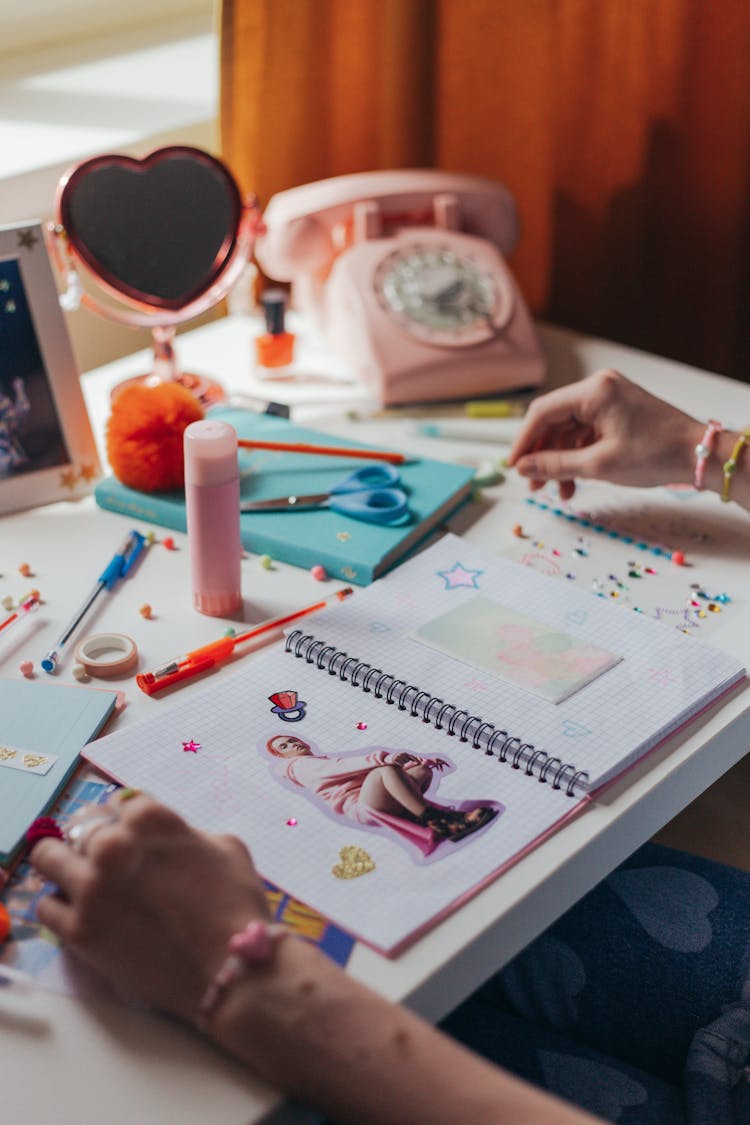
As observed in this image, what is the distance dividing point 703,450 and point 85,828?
2.40 ft

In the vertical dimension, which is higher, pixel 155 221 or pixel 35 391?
pixel 155 221

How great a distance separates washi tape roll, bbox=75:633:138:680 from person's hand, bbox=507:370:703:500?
44 centimetres

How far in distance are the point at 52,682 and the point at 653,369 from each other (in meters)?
0.88

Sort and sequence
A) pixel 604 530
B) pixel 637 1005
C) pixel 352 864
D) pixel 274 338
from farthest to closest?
pixel 274 338 → pixel 604 530 → pixel 637 1005 → pixel 352 864

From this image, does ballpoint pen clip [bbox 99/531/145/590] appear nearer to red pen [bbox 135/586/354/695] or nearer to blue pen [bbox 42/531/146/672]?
blue pen [bbox 42/531/146/672]

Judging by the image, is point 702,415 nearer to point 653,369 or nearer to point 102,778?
point 653,369

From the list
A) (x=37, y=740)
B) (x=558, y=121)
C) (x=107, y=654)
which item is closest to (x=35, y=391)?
(x=107, y=654)

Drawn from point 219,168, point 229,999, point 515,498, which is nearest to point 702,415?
point 515,498

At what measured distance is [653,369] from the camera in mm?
1511

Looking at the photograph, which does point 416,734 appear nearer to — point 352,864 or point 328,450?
point 352,864

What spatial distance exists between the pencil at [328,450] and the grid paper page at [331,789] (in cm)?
35

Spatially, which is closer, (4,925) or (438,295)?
(4,925)

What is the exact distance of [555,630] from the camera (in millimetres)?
1010

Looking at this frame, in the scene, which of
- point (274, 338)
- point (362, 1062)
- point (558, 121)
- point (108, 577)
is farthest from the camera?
point (558, 121)
